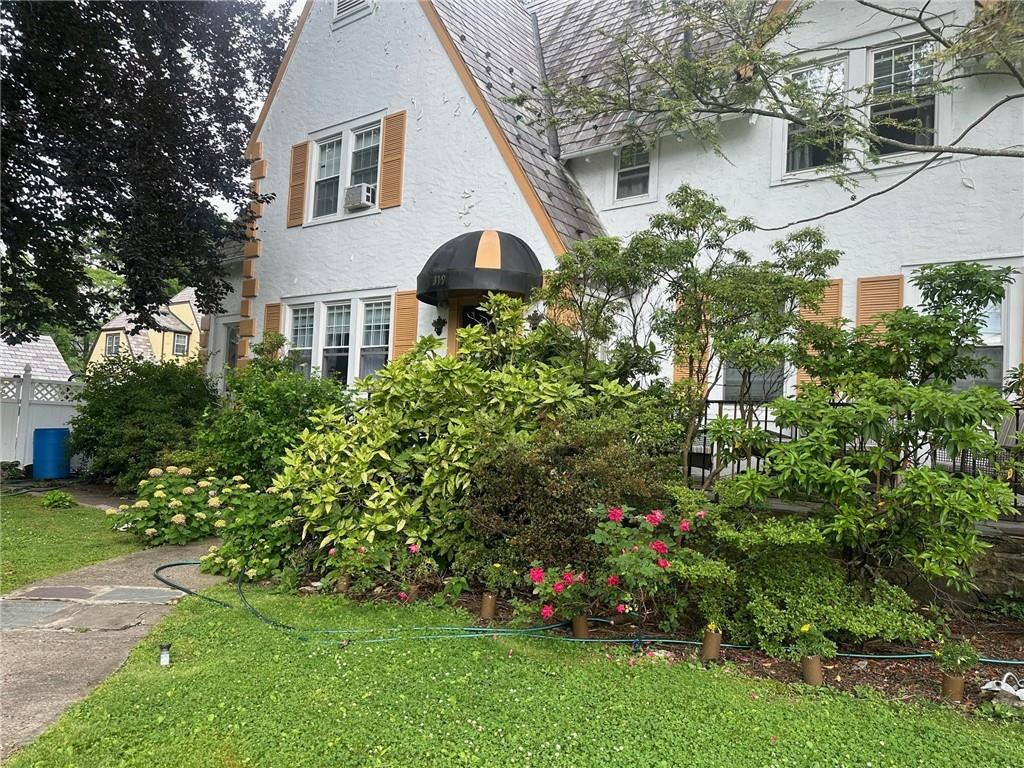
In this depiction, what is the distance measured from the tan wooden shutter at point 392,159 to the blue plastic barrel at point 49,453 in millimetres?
7007

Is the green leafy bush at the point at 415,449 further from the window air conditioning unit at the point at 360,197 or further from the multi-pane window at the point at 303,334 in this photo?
the multi-pane window at the point at 303,334

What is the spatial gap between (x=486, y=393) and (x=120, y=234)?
26.7ft

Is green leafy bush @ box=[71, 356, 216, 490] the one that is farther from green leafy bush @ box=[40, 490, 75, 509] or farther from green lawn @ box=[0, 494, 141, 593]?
green lawn @ box=[0, 494, 141, 593]

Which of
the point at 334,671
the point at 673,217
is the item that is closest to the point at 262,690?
the point at 334,671

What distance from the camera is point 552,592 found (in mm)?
4000

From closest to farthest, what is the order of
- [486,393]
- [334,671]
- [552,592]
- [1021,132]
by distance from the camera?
[334,671], [552,592], [486,393], [1021,132]

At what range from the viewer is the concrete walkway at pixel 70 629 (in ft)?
10.3

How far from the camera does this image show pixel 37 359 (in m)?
26.3

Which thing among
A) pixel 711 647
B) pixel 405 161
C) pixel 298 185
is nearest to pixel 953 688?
pixel 711 647

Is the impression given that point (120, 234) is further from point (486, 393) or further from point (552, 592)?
point (552, 592)

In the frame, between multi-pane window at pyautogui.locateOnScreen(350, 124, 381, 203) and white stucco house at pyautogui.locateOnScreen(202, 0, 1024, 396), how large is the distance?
0.04m

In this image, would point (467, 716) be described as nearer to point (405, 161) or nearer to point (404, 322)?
point (404, 322)

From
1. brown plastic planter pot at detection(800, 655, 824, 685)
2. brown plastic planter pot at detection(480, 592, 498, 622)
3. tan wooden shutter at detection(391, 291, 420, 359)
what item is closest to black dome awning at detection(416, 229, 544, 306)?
tan wooden shutter at detection(391, 291, 420, 359)

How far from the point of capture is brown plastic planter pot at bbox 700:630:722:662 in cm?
391
